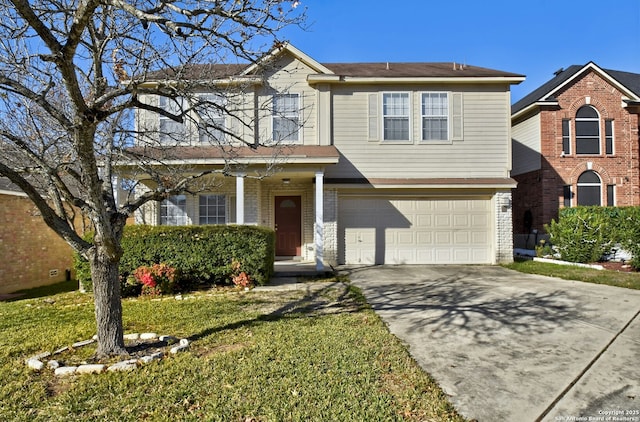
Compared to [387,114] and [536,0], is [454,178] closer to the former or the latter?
[387,114]

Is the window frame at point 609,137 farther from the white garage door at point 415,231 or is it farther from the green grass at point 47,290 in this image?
the green grass at point 47,290

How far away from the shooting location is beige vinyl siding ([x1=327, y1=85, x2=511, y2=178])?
450 inches

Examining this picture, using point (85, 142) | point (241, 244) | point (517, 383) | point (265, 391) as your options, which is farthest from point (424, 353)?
point (241, 244)

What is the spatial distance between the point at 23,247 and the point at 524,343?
11.4 meters

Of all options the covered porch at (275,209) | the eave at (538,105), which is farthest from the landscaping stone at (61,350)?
the eave at (538,105)

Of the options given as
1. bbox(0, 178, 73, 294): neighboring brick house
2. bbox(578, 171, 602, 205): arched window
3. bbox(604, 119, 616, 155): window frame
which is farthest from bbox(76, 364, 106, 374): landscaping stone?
bbox(604, 119, 616, 155): window frame

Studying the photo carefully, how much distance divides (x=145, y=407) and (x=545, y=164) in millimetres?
15233

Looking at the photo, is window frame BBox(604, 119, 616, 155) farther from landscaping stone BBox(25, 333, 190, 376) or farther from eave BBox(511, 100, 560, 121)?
landscaping stone BBox(25, 333, 190, 376)

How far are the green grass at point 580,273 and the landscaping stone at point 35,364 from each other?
10.2m

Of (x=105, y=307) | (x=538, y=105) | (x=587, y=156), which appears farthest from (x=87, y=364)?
(x=587, y=156)

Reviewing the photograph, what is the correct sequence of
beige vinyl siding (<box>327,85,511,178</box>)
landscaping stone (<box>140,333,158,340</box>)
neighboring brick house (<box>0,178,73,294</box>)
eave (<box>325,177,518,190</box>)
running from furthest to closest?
beige vinyl siding (<box>327,85,511,178</box>) → eave (<box>325,177,518,190</box>) → neighboring brick house (<box>0,178,73,294</box>) → landscaping stone (<box>140,333,158,340</box>)

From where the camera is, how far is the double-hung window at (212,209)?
11.8 m

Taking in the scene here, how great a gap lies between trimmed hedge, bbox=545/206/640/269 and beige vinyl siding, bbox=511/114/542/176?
12.2ft

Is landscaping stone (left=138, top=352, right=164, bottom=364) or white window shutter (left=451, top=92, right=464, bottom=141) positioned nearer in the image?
landscaping stone (left=138, top=352, right=164, bottom=364)
